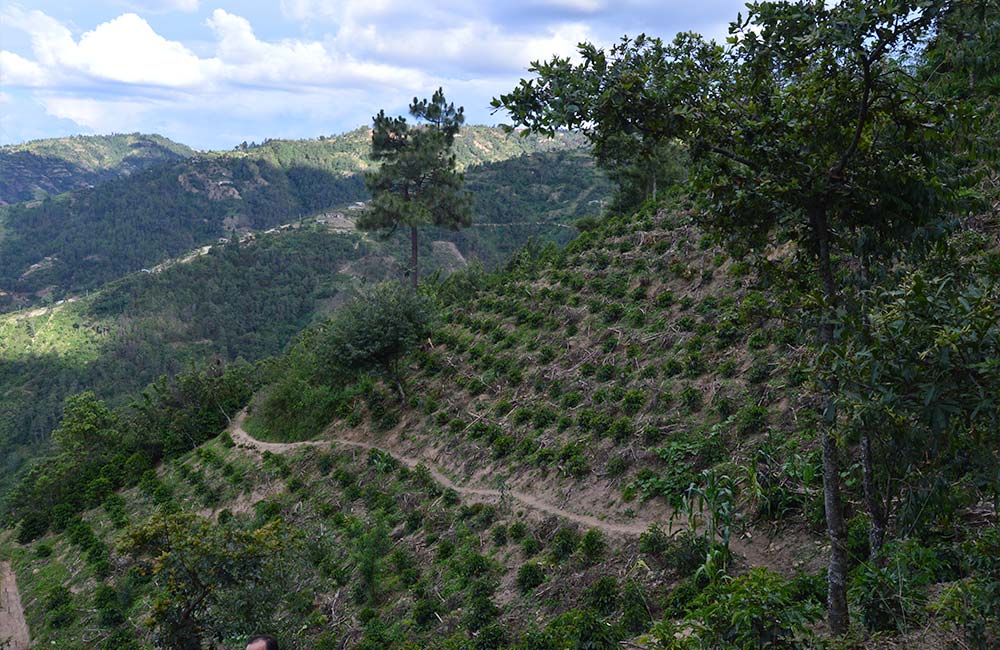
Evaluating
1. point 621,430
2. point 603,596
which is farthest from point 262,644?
point 621,430

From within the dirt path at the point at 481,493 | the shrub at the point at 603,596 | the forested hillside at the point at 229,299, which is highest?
the shrub at the point at 603,596

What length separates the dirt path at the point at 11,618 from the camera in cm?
1853

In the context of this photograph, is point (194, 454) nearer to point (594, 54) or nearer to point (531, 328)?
point (531, 328)

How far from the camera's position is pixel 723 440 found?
1112 cm

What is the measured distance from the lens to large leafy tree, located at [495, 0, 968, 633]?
169 inches

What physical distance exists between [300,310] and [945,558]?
398 ft

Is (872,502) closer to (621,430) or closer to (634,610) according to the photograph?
(634,610)

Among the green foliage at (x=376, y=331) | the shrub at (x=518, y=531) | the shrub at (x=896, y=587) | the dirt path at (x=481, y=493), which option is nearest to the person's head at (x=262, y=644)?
the shrub at (x=896, y=587)

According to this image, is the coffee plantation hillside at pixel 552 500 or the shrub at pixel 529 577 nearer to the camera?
the coffee plantation hillside at pixel 552 500

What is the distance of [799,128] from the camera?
439cm

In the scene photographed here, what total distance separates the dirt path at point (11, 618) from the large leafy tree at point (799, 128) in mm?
22814

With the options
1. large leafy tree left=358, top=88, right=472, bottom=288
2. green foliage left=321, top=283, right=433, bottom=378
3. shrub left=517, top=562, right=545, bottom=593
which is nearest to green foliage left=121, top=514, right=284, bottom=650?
shrub left=517, top=562, right=545, bottom=593

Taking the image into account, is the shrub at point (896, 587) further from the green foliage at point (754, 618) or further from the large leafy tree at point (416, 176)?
the large leafy tree at point (416, 176)

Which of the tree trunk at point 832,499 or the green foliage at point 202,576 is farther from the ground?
the tree trunk at point 832,499
